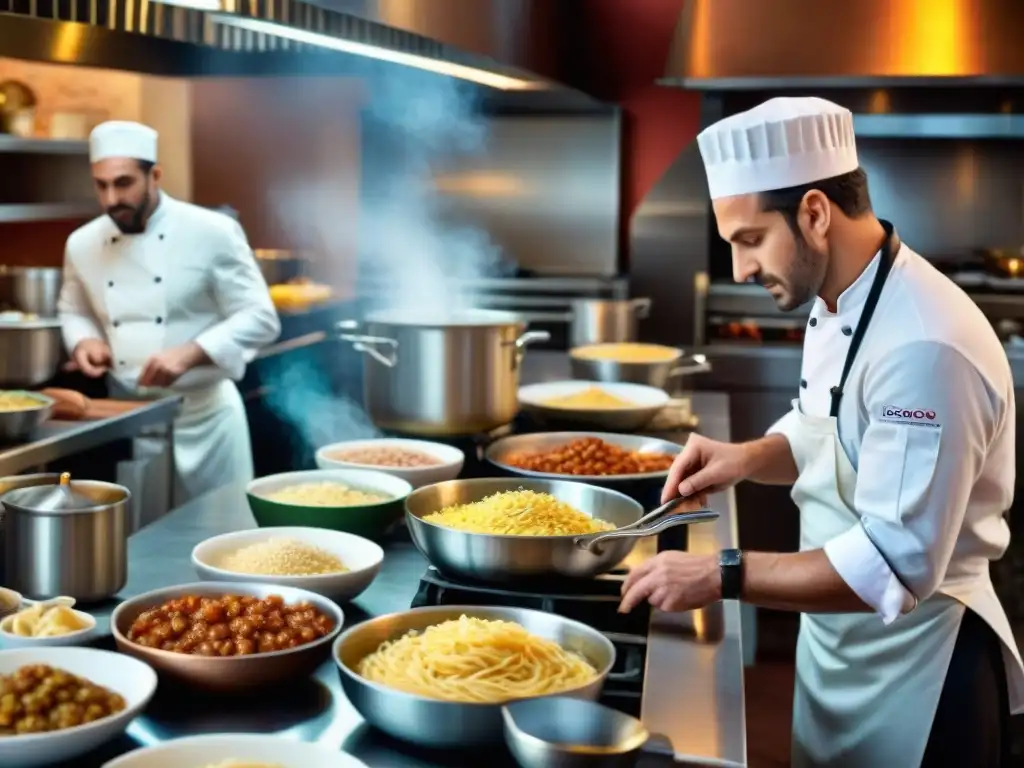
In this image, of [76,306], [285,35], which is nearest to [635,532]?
[285,35]

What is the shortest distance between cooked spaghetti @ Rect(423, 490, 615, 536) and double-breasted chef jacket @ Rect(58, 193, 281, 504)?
223cm

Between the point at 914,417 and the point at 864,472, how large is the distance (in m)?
0.12

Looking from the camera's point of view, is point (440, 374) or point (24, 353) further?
point (24, 353)

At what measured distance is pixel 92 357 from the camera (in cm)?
390

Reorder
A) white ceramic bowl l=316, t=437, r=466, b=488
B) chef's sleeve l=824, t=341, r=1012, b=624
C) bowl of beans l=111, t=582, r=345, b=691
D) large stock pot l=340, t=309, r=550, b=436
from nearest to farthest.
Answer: bowl of beans l=111, t=582, r=345, b=691 → chef's sleeve l=824, t=341, r=1012, b=624 → white ceramic bowl l=316, t=437, r=466, b=488 → large stock pot l=340, t=309, r=550, b=436

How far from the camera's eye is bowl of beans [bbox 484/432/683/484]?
8.56ft

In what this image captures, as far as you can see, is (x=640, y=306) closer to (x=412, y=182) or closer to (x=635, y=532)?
(x=412, y=182)

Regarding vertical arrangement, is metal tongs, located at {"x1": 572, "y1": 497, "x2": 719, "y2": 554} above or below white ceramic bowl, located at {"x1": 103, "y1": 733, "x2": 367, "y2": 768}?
above

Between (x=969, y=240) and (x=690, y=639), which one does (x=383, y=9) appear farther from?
(x=969, y=240)

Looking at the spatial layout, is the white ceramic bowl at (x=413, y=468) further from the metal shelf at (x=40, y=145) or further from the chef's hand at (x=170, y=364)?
the metal shelf at (x=40, y=145)

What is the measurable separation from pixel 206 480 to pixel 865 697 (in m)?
2.82

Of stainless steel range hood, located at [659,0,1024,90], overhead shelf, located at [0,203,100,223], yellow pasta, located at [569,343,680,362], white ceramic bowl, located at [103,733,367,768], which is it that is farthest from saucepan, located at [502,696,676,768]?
overhead shelf, located at [0,203,100,223]

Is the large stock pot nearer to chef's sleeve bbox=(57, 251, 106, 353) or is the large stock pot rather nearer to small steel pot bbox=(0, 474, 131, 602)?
small steel pot bbox=(0, 474, 131, 602)

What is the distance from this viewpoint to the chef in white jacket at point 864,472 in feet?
5.72
